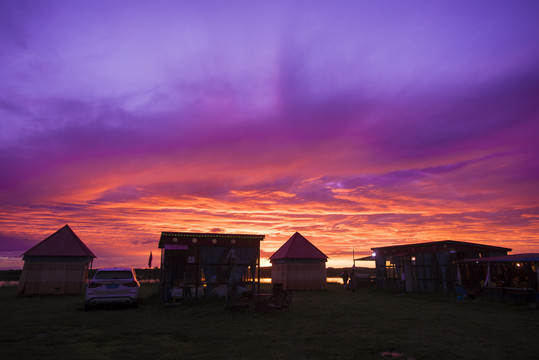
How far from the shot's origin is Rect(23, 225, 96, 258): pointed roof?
2824cm

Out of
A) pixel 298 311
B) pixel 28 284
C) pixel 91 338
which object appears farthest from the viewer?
pixel 28 284

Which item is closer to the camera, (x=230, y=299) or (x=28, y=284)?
(x=230, y=299)

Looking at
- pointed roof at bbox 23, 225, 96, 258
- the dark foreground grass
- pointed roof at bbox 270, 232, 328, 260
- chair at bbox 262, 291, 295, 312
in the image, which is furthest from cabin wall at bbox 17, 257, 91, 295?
chair at bbox 262, 291, 295, 312

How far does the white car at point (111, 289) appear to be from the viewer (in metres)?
15.3

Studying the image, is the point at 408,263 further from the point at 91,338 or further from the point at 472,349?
the point at 91,338

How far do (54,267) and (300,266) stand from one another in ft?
70.3

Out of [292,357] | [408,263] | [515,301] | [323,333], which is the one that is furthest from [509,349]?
[408,263]

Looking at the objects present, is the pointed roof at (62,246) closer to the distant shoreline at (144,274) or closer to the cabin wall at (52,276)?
the cabin wall at (52,276)

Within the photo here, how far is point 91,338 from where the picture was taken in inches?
391

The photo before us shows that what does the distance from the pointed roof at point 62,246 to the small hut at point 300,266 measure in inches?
696

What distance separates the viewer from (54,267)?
28.2 m

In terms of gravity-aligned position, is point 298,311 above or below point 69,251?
below

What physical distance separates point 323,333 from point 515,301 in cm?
1700

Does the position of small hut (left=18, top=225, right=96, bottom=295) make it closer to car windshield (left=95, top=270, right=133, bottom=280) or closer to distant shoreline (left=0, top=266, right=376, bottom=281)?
car windshield (left=95, top=270, right=133, bottom=280)
